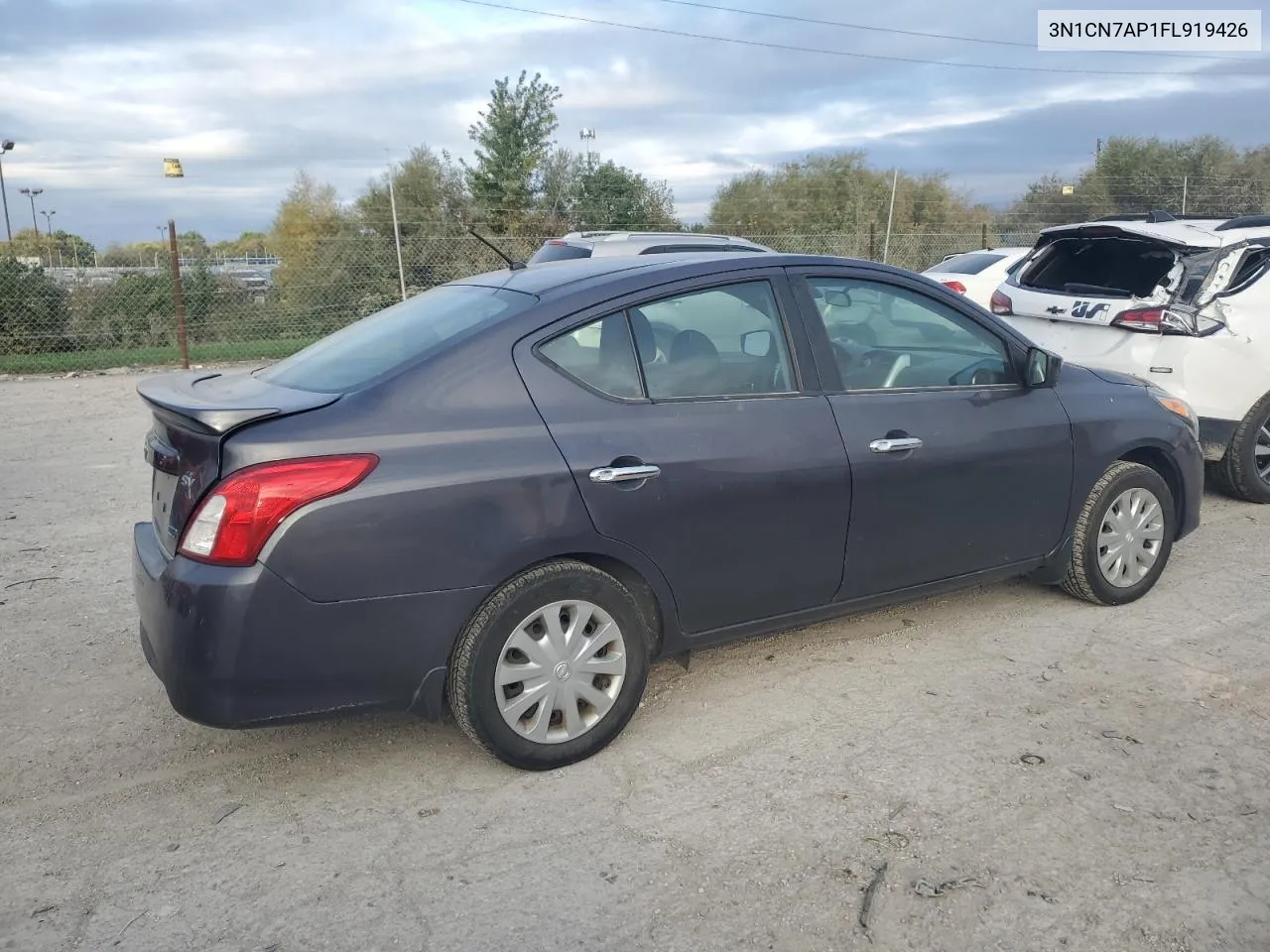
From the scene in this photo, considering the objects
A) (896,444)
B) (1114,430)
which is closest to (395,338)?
(896,444)

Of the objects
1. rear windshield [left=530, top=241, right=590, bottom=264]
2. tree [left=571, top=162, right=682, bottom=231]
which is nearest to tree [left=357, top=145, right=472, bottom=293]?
tree [left=571, top=162, right=682, bottom=231]

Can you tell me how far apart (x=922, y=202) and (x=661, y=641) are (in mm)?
27376

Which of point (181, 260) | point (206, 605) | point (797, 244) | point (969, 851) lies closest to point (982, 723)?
point (969, 851)

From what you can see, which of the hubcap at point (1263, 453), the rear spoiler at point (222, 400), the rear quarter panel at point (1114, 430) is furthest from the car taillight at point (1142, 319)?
the rear spoiler at point (222, 400)

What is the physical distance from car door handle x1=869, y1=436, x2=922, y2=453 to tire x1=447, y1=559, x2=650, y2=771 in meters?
1.14

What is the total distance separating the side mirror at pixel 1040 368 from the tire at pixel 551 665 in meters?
2.05

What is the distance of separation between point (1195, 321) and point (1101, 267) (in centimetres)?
90

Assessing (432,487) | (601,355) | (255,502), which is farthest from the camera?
(601,355)

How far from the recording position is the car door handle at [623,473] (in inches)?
135

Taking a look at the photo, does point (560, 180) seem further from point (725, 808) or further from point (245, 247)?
point (725, 808)

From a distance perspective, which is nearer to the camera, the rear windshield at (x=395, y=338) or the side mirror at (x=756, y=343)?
the rear windshield at (x=395, y=338)

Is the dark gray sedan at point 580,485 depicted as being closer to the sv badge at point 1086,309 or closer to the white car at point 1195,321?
the white car at point 1195,321

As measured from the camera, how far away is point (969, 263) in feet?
43.2

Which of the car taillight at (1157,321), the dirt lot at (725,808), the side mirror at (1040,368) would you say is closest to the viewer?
the dirt lot at (725,808)
